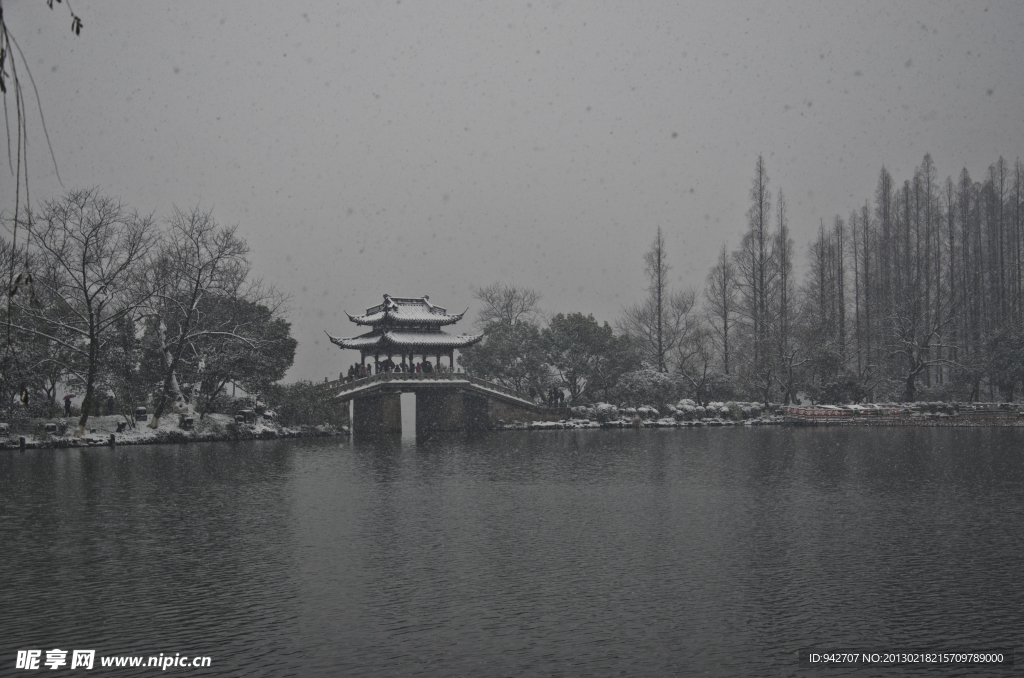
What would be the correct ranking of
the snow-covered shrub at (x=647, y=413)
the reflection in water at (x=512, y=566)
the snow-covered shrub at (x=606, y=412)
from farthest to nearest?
the snow-covered shrub at (x=647, y=413)
the snow-covered shrub at (x=606, y=412)
the reflection in water at (x=512, y=566)

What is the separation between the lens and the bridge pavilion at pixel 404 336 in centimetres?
4544

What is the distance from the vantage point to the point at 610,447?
3103cm

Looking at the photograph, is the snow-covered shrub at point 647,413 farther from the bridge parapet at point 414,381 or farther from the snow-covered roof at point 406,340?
the snow-covered roof at point 406,340

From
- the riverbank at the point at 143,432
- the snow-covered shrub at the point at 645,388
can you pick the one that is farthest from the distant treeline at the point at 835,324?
the riverbank at the point at 143,432

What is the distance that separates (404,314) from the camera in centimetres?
4709

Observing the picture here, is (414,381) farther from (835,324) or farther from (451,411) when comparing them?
(835,324)

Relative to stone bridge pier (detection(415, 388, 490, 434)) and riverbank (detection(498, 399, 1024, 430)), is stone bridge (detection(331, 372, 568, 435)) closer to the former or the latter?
stone bridge pier (detection(415, 388, 490, 434))

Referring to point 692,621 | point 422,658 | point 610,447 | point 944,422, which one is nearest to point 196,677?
point 422,658

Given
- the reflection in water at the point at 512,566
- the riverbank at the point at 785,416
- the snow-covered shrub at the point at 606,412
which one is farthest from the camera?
the snow-covered shrub at the point at 606,412

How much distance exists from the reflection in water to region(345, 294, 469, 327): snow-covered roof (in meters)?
23.9

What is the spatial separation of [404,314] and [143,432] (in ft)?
55.1

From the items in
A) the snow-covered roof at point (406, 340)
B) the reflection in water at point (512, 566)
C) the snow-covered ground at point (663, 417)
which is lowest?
the reflection in water at point (512, 566)

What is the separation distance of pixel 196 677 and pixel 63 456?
74.7 feet

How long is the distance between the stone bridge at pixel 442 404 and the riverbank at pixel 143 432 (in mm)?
2118
